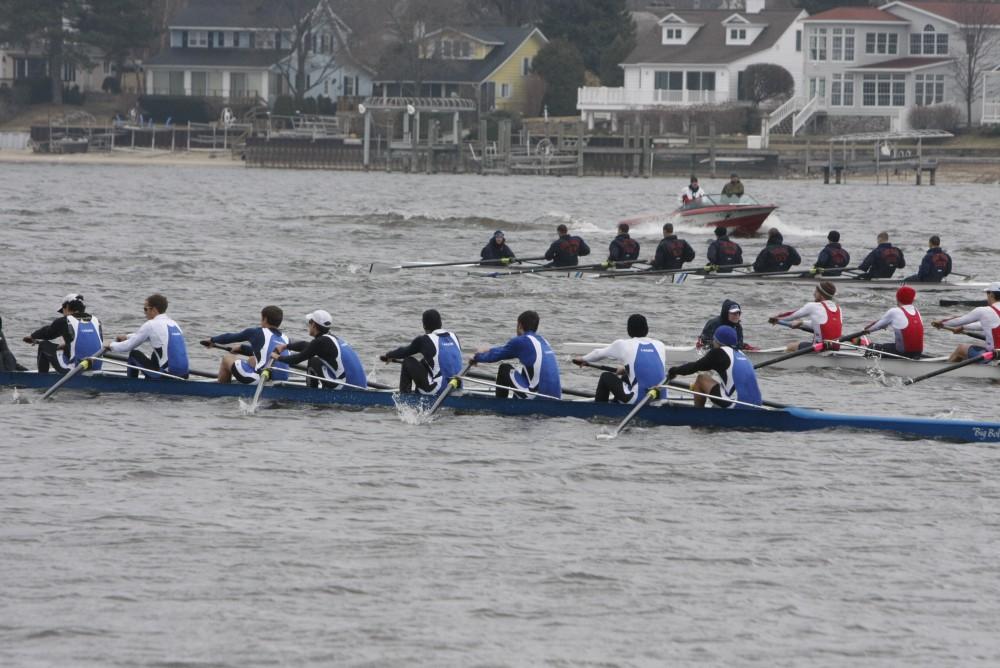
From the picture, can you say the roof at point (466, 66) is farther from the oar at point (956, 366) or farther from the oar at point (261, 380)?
the oar at point (261, 380)

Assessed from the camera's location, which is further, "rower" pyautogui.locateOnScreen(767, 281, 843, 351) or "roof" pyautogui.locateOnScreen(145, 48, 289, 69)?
"roof" pyautogui.locateOnScreen(145, 48, 289, 69)

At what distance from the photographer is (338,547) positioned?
15.8 meters

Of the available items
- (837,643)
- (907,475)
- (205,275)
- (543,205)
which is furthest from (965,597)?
(543,205)

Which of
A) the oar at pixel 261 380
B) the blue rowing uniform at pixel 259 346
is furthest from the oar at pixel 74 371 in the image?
the oar at pixel 261 380

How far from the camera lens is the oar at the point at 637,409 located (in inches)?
784

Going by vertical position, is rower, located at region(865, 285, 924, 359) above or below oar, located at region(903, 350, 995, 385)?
above

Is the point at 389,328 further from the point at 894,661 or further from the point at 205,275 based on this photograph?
the point at 894,661

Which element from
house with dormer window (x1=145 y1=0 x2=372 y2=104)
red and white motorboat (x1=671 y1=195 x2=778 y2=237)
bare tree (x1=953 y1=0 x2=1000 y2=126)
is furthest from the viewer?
house with dormer window (x1=145 y1=0 x2=372 y2=104)

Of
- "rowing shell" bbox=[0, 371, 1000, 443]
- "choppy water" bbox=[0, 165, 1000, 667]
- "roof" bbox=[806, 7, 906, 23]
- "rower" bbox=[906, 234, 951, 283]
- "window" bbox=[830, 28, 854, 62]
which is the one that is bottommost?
"choppy water" bbox=[0, 165, 1000, 667]

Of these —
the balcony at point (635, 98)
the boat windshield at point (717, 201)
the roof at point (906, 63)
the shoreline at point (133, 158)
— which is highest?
the roof at point (906, 63)

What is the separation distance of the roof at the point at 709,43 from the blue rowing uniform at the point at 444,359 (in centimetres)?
8437

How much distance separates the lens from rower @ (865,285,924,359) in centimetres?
2444

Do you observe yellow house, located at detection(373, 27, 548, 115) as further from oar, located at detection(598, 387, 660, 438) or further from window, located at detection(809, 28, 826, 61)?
oar, located at detection(598, 387, 660, 438)

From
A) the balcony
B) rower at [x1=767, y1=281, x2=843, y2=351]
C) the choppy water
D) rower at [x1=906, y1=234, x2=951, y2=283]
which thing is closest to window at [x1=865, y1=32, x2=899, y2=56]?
the balcony
